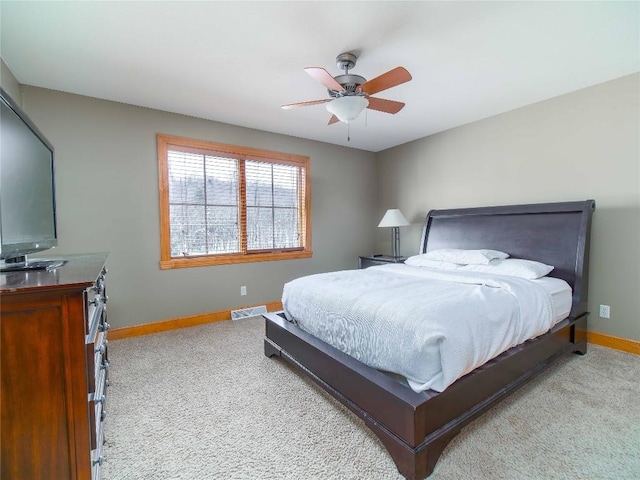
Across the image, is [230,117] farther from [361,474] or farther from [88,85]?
[361,474]

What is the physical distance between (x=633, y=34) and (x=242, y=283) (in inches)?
166

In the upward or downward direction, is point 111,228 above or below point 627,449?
above

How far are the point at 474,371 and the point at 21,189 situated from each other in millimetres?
2398

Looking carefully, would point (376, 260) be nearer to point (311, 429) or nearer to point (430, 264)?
point (430, 264)

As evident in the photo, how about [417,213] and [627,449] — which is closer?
[627,449]

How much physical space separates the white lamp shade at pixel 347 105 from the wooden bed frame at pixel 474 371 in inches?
68.7

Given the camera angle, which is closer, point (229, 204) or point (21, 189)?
point (21, 189)

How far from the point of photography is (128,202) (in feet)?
10.5

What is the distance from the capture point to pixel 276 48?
222 cm

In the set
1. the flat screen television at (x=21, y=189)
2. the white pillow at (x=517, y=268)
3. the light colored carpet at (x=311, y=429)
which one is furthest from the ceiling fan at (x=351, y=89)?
the light colored carpet at (x=311, y=429)

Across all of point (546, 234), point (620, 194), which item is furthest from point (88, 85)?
point (620, 194)

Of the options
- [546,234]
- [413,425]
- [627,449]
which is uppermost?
[546,234]

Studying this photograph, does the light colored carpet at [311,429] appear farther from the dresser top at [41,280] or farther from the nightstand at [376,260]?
the nightstand at [376,260]

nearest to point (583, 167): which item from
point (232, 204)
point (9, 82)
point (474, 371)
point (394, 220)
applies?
point (394, 220)
